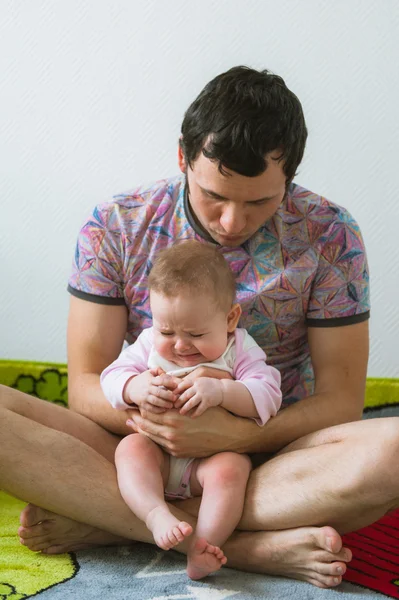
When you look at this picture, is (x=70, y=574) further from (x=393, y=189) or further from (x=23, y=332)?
(x=393, y=189)

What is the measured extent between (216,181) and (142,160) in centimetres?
95

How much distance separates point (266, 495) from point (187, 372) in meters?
0.24

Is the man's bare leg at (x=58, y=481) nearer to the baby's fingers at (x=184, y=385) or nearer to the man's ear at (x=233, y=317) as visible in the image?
the baby's fingers at (x=184, y=385)

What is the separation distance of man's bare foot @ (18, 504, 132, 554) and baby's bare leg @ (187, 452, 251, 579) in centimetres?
21

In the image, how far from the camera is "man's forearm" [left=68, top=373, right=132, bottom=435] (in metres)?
1.65

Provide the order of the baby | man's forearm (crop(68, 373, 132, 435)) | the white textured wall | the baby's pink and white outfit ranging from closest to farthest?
the baby
the baby's pink and white outfit
man's forearm (crop(68, 373, 132, 435))
the white textured wall

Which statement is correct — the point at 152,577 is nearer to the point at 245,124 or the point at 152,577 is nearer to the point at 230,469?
the point at 230,469

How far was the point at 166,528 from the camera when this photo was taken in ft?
4.42

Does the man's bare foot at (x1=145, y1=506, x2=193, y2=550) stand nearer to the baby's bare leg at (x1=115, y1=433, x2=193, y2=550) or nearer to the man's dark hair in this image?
the baby's bare leg at (x1=115, y1=433, x2=193, y2=550)

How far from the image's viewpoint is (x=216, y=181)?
1525 mm

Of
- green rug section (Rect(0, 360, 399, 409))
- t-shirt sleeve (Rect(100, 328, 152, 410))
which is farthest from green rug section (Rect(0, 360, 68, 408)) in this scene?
t-shirt sleeve (Rect(100, 328, 152, 410))

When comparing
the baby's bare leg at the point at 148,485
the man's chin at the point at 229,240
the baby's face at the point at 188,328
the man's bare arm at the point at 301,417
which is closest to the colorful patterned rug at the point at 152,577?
the baby's bare leg at the point at 148,485

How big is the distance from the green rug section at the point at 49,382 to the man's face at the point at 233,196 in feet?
3.08

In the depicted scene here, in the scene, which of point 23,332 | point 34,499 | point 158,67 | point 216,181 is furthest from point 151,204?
point 23,332
